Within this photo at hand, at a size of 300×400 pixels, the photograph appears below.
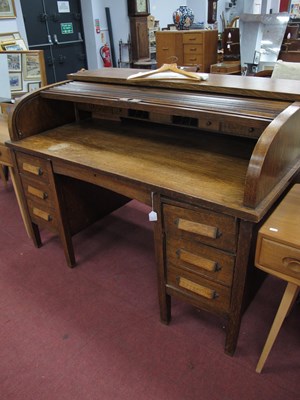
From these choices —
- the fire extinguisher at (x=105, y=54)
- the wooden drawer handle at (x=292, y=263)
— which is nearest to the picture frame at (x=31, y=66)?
the wooden drawer handle at (x=292, y=263)

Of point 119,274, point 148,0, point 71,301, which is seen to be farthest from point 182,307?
point 148,0

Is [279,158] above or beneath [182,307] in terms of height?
above

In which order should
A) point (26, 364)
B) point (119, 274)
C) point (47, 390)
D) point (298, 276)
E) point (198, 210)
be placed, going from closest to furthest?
1. point (298, 276)
2. point (198, 210)
3. point (47, 390)
4. point (26, 364)
5. point (119, 274)

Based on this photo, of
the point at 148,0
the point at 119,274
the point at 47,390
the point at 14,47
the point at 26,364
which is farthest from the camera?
the point at 148,0

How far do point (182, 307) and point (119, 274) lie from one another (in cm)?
43

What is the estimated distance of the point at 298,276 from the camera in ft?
3.34

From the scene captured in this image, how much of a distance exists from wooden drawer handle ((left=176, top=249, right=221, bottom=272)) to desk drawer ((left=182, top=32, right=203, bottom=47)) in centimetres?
385

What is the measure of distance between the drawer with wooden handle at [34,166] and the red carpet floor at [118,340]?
58cm

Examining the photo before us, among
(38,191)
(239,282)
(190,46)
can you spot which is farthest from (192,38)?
(239,282)

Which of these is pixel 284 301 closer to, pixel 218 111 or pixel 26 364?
pixel 218 111

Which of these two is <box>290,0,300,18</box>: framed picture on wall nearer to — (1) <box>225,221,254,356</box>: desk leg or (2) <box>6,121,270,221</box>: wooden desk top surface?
(2) <box>6,121,270,221</box>: wooden desk top surface

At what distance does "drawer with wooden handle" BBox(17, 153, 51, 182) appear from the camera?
163 cm

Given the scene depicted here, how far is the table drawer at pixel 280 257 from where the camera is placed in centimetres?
100

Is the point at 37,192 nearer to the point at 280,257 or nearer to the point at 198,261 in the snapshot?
the point at 198,261
